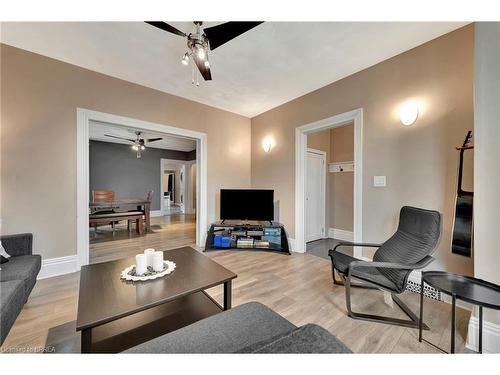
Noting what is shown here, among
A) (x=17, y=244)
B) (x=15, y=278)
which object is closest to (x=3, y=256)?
(x=17, y=244)

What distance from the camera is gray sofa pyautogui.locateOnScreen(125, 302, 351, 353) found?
0.67 metres

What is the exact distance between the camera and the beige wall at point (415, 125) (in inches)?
74.6

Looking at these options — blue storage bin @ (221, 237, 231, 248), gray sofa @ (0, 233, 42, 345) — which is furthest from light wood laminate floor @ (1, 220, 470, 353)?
blue storage bin @ (221, 237, 231, 248)

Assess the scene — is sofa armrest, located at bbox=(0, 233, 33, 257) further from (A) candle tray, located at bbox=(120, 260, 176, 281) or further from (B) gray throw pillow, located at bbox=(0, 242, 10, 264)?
(A) candle tray, located at bbox=(120, 260, 176, 281)

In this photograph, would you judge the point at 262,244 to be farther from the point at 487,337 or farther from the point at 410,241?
the point at 487,337

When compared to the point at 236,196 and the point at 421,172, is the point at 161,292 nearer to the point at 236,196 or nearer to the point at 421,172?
the point at 236,196

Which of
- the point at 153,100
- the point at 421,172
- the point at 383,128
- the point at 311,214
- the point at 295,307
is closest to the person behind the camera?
the point at 295,307

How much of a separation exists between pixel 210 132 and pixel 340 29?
2535 mm

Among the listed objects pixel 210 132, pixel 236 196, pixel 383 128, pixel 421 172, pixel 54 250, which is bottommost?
pixel 54 250

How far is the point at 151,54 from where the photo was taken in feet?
7.58

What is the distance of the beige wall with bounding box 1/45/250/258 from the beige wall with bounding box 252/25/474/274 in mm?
3209

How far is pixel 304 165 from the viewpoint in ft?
11.3

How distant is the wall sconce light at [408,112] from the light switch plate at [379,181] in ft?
2.15
